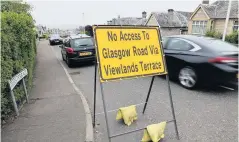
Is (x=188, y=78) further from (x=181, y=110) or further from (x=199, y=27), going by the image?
(x=199, y=27)

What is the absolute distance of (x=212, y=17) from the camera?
29.5 metres

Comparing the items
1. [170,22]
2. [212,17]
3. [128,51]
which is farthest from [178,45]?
[170,22]

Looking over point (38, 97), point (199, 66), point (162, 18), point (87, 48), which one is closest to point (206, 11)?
point (162, 18)

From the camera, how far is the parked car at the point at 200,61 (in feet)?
15.8

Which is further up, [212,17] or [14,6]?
[14,6]

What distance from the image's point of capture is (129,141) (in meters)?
3.24

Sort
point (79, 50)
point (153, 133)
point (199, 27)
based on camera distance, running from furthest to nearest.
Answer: point (199, 27) < point (79, 50) < point (153, 133)

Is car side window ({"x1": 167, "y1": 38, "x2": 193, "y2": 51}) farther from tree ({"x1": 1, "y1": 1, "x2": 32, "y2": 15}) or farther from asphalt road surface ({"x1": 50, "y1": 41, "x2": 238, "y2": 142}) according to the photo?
tree ({"x1": 1, "y1": 1, "x2": 32, "y2": 15})

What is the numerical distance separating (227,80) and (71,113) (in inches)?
151

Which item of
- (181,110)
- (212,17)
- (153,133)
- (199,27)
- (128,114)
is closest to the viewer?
(153,133)

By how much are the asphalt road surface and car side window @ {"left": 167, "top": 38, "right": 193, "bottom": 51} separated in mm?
1125

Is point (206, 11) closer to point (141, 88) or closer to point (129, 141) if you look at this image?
point (141, 88)

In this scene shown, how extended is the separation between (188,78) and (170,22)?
35475mm

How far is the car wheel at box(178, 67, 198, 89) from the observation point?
5.44 meters
